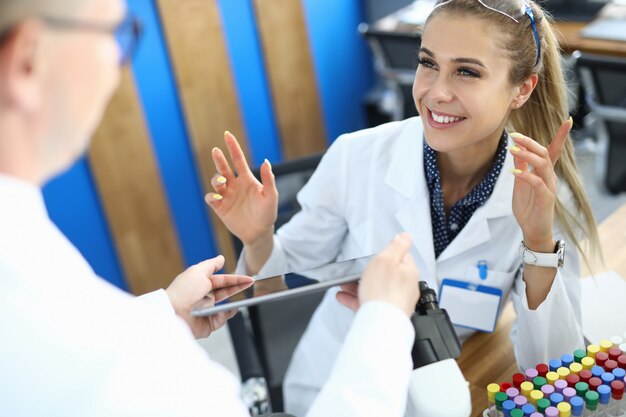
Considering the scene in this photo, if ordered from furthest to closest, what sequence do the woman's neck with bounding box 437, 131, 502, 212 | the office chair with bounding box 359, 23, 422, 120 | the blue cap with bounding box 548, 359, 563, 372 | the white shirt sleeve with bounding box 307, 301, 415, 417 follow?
the office chair with bounding box 359, 23, 422, 120
the woman's neck with bounding box 437, 131, 502, 212
the blue cap with bounding box 548, 359, 563, 372
the white shirt sleeve with bounding box 307, 301, 415, 417

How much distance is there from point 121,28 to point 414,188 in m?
1.02

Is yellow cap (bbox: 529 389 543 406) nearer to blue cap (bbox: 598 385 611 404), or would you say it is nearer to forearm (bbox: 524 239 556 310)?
blue cap (bbox: 598 385 611 404)

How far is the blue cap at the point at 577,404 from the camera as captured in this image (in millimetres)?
1138

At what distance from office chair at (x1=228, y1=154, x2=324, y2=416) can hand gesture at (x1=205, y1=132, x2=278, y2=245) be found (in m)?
0.35

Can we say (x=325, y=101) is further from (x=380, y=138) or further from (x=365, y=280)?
(x=365, y=280)

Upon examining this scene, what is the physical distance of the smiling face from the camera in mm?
1405

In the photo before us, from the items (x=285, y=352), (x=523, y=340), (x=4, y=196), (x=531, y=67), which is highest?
(x=4, y=196)

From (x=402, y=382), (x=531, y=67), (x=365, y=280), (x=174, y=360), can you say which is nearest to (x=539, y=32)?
(x=531, y=67)

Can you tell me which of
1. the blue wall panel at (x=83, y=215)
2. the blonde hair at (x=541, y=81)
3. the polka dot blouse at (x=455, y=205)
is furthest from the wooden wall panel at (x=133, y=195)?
the blonde hair at (x=541, y=81)

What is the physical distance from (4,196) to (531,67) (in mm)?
1157

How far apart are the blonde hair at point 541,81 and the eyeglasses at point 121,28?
891 mm

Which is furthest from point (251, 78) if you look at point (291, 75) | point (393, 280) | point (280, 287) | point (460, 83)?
point (393, 280)

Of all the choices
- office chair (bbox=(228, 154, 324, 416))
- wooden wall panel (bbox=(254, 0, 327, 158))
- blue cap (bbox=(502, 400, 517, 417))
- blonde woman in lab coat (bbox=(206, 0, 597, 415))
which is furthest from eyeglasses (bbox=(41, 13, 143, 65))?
wooden wall panel (bbox=(254, 0, 327, 158))

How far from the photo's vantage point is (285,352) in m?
2.04
